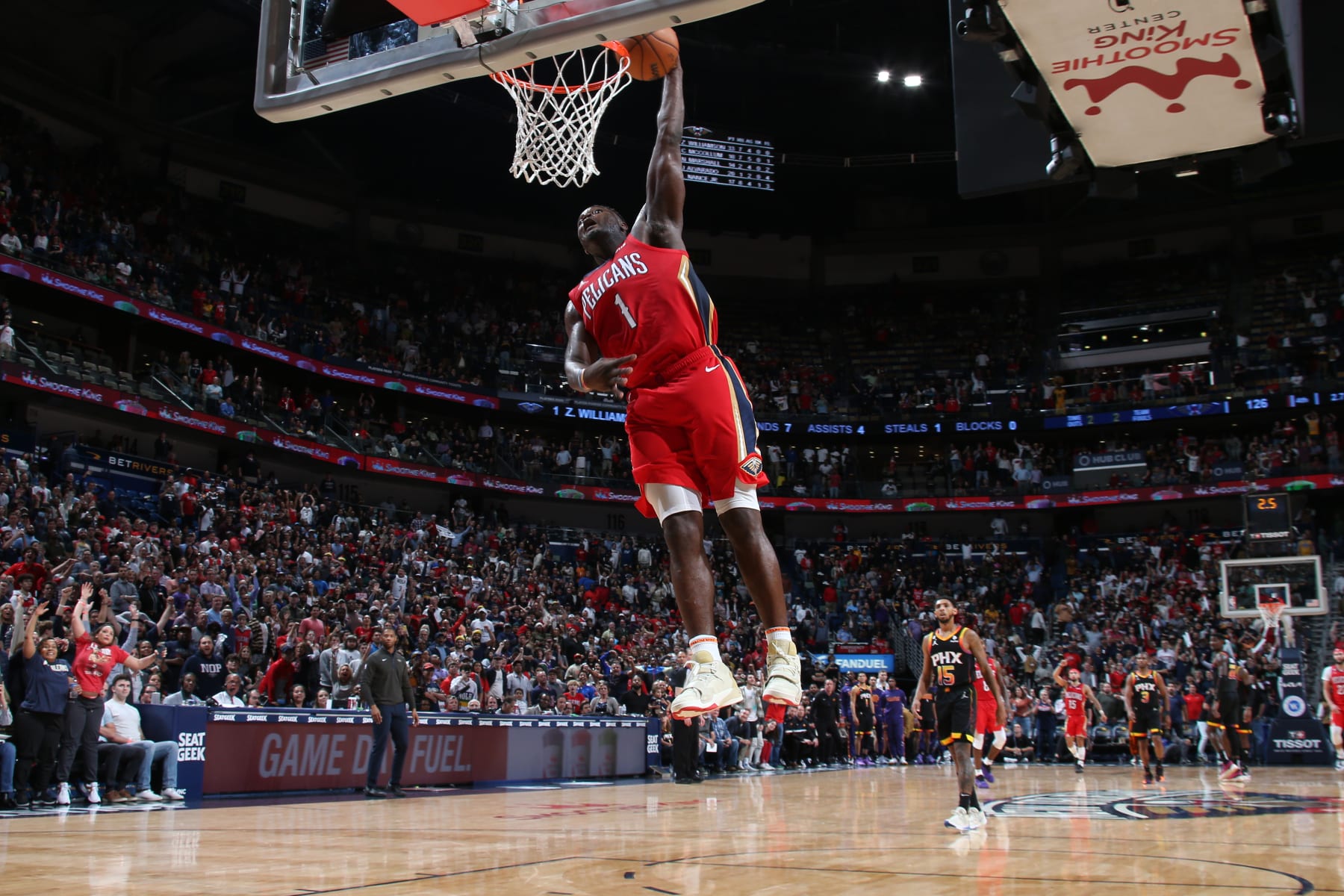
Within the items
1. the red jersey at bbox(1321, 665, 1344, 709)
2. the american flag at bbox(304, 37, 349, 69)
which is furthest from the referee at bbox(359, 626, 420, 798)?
the red jersey at bbox(1321, 665, 1344, 709)

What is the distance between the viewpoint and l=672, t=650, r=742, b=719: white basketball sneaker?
3.98 metres

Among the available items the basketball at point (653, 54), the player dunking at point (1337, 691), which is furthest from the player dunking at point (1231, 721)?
the basketball at point (653, 54)

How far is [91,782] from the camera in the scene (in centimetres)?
1083

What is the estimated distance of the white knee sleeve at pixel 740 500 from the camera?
4285 millimetres

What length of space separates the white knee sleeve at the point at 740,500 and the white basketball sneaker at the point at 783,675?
517mm

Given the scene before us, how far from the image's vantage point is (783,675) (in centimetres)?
417

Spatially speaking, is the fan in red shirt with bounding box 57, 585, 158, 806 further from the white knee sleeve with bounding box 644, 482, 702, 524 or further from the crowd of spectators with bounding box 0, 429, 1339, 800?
the white knee sleeve with bounding box 644, 482, 702, 524

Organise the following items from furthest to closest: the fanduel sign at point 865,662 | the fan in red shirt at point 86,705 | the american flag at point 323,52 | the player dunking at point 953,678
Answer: the fanduel sign at point 865,662 < the fan in red shirt at point 86,705 < the player dunking at point 953,678 < the american flag at point 323,52

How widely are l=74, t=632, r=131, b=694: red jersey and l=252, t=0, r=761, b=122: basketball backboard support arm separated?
6944 millimetres

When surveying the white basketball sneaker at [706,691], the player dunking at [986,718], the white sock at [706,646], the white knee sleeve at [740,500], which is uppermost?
the white knee sleeve at [740,500]

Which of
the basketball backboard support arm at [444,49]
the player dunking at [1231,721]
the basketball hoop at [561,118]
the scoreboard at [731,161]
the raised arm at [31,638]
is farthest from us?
the scoreboard at [731,161]

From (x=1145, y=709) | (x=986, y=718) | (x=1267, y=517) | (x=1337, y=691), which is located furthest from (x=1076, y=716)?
(x=1267, y=517)

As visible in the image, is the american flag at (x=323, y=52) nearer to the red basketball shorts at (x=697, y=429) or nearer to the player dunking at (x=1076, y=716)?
the red basketball shorts at (x=697, y=429)

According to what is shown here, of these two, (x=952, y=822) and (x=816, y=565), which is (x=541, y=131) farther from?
(x=816, y=565)
